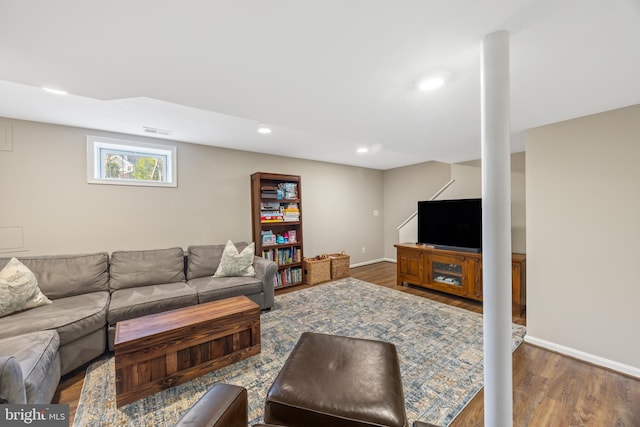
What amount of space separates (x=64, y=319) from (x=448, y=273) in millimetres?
4266

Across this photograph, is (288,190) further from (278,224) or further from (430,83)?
(430,83)

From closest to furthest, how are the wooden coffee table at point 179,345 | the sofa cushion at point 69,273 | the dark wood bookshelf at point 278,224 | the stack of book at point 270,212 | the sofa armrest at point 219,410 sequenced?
the sofa armrest at point 219,410
the wooden coffee table at point 179,345
the sofa cushion at point 69,273
the dark wood bookshelf at point 278,224
the stack of book at point 270,212

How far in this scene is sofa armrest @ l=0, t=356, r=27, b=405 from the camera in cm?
105

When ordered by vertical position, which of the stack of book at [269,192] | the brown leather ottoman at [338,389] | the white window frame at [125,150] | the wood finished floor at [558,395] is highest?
the white window frame at [125,150]

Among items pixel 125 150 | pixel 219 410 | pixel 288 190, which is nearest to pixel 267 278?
pixel 288 190

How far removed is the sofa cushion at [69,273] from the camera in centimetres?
235

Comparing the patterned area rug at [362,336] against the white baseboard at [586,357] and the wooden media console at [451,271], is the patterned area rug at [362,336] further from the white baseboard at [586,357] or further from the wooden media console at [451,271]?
the wooden media console at [451,271]

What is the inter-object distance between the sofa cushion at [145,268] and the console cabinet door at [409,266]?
3.28 m

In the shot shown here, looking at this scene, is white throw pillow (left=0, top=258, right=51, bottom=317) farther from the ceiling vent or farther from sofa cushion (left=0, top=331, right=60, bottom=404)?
the ceiling vent

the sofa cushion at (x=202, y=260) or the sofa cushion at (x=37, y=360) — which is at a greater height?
the sofa cushion at (x=202, y=260)

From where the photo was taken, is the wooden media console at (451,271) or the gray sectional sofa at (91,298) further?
the wooden media console at (451,271)

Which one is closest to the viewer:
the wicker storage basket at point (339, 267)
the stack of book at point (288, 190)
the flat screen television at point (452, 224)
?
the flat screen television at point (452, 224)

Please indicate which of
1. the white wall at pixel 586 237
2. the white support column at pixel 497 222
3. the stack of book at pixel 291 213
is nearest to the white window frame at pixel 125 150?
the stack of book at pixel 291 213

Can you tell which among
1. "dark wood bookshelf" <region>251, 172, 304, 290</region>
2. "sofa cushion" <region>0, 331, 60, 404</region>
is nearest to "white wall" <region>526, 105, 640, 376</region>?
"dark wood bookshelf" <region>251, 172, 304, 290</region>
